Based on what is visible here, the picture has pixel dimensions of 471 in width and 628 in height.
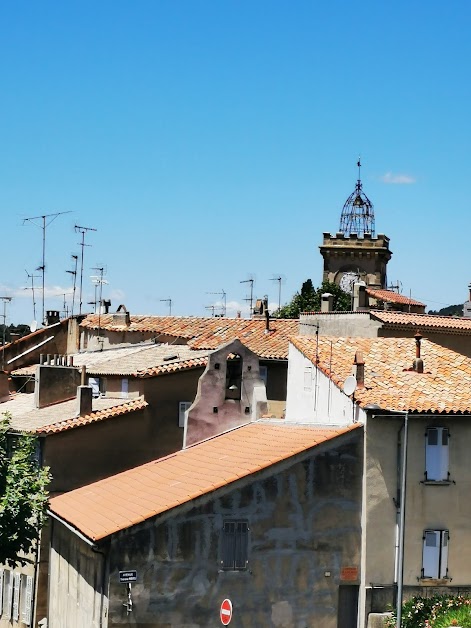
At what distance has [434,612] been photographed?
3497cm

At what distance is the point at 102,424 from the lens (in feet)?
149

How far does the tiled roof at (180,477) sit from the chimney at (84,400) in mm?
5317

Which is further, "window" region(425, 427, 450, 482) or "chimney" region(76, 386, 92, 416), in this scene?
"chimney" region(76, 386, 92, 416)

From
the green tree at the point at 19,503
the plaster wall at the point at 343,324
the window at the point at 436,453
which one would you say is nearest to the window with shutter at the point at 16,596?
the green tree at the point at 19,503

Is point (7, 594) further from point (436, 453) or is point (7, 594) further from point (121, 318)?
point (121, 318)

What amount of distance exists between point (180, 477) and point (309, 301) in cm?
6171

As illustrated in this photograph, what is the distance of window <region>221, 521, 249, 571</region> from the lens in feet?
112

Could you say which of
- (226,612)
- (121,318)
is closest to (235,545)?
(226,612)

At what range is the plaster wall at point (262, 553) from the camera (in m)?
33.1

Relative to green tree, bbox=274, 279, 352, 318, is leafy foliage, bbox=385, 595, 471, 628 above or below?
below

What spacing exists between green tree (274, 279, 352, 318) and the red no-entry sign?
5912 centimetres

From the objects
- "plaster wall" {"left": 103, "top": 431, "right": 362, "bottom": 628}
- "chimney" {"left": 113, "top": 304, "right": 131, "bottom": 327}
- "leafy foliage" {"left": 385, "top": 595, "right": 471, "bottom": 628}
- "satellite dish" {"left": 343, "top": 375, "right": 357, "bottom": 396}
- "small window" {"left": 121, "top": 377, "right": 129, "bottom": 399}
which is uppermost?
"chimney" {"left": 113, "top": 304, "right": 131, "bottom": 327}

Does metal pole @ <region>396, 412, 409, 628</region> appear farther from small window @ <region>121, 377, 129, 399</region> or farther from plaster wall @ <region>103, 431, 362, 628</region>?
small window @ <region>121, 377, 129, 399</region>

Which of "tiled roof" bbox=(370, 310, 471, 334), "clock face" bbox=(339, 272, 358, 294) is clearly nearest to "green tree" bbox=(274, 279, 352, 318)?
"clock face" bbox=(339, 272, 358, 294)
